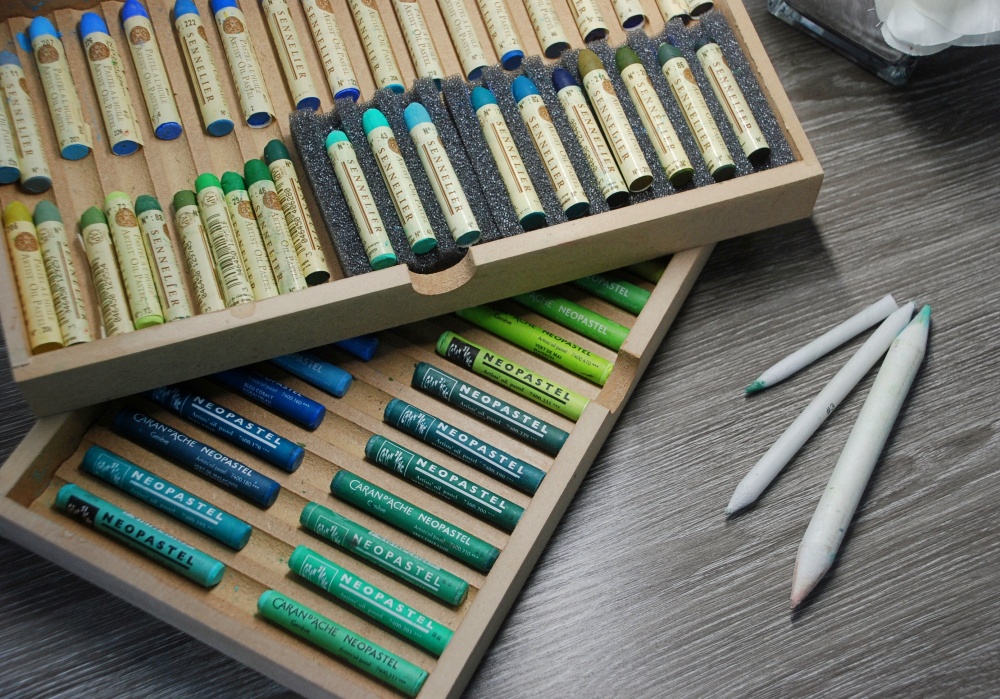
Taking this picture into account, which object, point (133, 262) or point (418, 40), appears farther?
point (418, 40)

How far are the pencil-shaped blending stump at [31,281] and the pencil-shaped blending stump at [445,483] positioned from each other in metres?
0.27

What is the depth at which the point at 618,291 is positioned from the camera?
37.9 inches

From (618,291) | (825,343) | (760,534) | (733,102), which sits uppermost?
(733,102)

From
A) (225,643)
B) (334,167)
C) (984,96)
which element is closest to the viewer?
(225,643)

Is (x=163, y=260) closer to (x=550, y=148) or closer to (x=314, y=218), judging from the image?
(x=314, y=218)

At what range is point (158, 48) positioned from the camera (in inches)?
38.3

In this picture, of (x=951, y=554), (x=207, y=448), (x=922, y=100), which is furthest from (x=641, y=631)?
(x=922, y=100)

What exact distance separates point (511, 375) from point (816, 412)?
0.89ft

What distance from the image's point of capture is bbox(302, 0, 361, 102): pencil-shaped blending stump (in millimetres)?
967

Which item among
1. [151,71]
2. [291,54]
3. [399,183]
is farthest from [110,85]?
[399,183]

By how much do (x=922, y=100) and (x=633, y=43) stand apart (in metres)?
0.33

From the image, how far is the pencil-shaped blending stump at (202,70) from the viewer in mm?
942

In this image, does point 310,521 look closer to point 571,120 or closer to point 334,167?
point 334,167

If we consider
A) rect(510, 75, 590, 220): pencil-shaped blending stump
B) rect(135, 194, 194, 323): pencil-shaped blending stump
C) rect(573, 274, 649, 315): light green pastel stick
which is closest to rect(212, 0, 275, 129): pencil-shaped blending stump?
rect(135, 194, 194, 323): pencil-shaped blending stump
